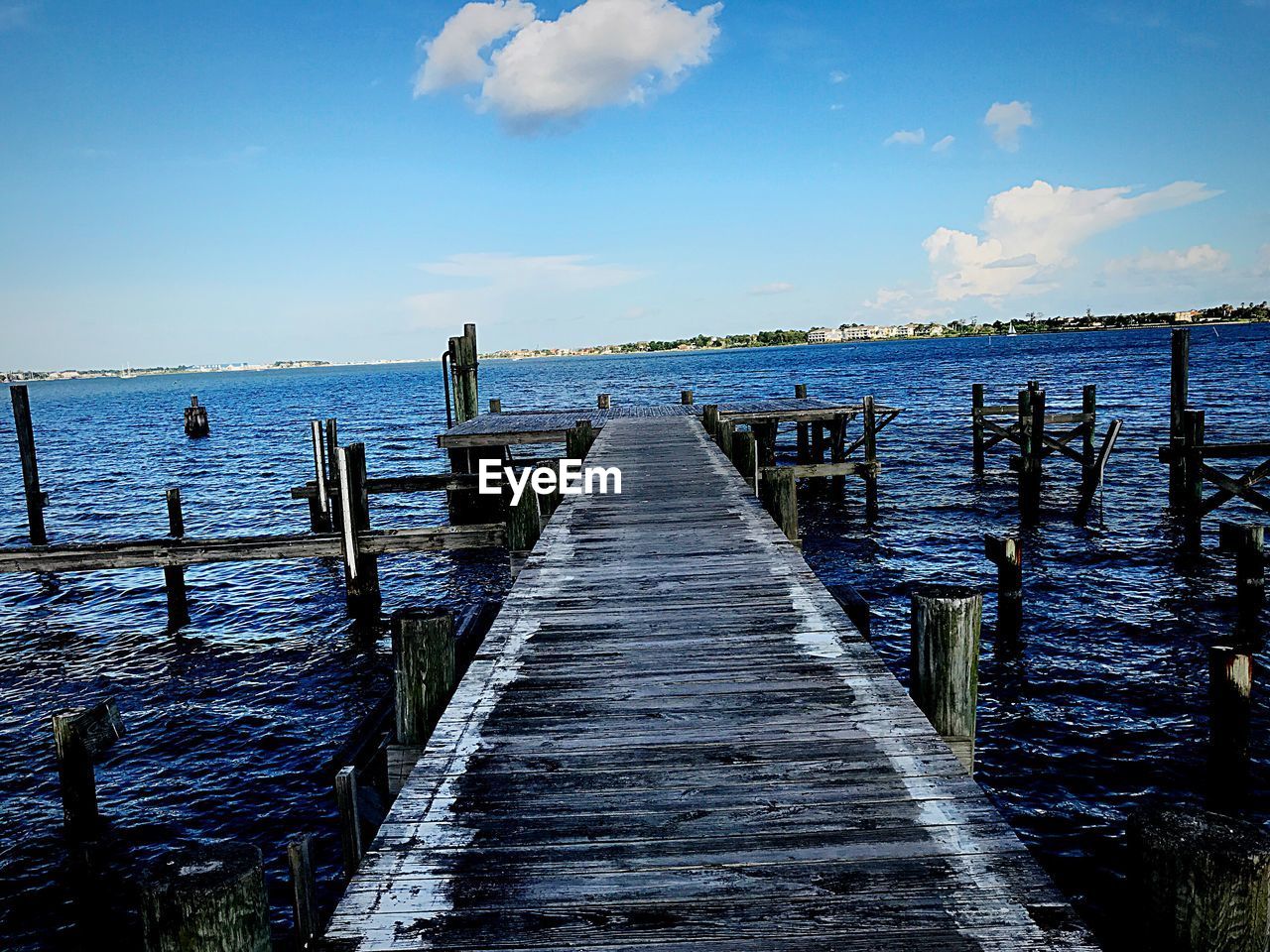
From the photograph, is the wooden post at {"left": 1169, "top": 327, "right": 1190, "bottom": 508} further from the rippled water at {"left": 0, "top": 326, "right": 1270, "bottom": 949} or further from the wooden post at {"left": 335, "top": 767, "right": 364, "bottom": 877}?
the wooden post at {"left": 335, "top": 767, "right": 364, "bottom": 877}

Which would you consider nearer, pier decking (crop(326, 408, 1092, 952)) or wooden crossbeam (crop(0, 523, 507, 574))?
pier decking (crop(326, 408, 1092, 952))

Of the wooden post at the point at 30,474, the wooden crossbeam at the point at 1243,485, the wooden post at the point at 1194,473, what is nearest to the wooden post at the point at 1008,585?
the wooden crossbeam at the point at 1243,485

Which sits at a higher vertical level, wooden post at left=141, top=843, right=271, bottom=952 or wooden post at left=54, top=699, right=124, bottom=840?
wooden post at left=141, top=843, right=271, bottom=952

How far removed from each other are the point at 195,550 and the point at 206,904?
32.7 feet

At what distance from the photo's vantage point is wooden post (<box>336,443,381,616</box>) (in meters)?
11.8

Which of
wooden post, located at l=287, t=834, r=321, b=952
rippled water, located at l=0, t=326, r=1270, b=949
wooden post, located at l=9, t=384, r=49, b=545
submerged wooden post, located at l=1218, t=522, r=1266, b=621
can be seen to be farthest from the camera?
wooden post, located at l=9, t=384, r=49, b=545

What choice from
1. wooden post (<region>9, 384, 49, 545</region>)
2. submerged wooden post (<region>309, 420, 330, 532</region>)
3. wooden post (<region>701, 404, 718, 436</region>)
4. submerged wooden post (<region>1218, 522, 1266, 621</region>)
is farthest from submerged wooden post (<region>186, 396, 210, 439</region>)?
submerged wooden post (<region>1218, 522, 1266, 621</region>)

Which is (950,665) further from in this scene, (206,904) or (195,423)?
(195,423)

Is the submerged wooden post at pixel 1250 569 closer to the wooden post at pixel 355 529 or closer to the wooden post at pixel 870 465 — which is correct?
the wooden post at pixel 870 465

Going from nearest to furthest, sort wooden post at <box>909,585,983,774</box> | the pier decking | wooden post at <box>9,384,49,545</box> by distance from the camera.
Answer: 1. the pier decking
2. wooden post at <box>909,585,983,774</box>
3. wooden post at <box>9,384,49,545</box>

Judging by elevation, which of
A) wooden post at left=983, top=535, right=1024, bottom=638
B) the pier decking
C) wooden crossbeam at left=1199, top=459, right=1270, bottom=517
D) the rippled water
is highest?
the pier decking

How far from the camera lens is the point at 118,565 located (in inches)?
436

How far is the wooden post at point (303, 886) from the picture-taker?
4.54 metres

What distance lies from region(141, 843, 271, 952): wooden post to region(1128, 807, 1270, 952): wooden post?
8.45 ft
